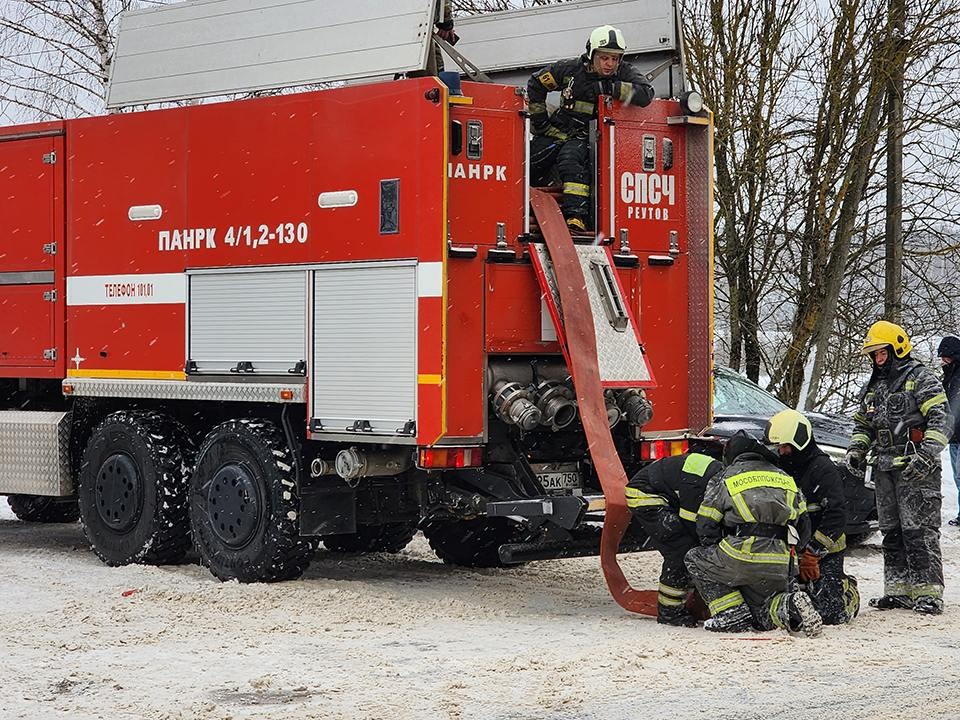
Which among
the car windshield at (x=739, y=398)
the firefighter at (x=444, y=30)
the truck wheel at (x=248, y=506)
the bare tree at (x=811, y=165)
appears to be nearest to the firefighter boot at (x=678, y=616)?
the truck wheel at (x=248, y=506)

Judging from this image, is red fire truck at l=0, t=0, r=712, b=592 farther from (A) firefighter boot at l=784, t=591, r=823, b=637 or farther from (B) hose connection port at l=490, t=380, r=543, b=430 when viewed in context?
(A) firefighter boot at l=784, t=591, r=823, b=637

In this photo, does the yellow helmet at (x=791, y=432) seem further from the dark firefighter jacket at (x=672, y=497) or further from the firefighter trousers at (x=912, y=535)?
the firefighter trousers at (x=912, y=535)

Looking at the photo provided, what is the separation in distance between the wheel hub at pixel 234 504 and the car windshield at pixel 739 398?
4342 mm

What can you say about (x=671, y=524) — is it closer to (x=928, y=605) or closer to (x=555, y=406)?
(x=555, y=406)

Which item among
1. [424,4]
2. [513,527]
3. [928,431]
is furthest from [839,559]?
[424,4]

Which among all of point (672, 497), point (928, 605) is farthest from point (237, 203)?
point (928, 605)

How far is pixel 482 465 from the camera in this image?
32.2 feet

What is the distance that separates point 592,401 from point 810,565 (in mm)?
1625

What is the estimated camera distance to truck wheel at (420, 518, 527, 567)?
1170cm

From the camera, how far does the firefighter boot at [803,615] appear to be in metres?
8.48

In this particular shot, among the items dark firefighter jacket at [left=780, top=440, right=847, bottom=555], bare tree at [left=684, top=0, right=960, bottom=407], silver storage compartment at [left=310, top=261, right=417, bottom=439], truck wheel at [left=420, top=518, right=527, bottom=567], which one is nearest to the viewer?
dark firefighter jacket at [left=780, top=440, right=847, bottom=555]

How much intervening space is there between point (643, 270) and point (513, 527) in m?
2.37

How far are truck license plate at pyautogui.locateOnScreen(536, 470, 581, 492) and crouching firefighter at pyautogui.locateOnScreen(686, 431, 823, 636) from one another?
1441mm

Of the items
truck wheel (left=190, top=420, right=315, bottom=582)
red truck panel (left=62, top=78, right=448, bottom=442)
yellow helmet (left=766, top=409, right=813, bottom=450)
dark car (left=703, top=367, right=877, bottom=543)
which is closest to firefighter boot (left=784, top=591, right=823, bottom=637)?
yellow helmet (left=766, top=409, right=813, bottom=450)
